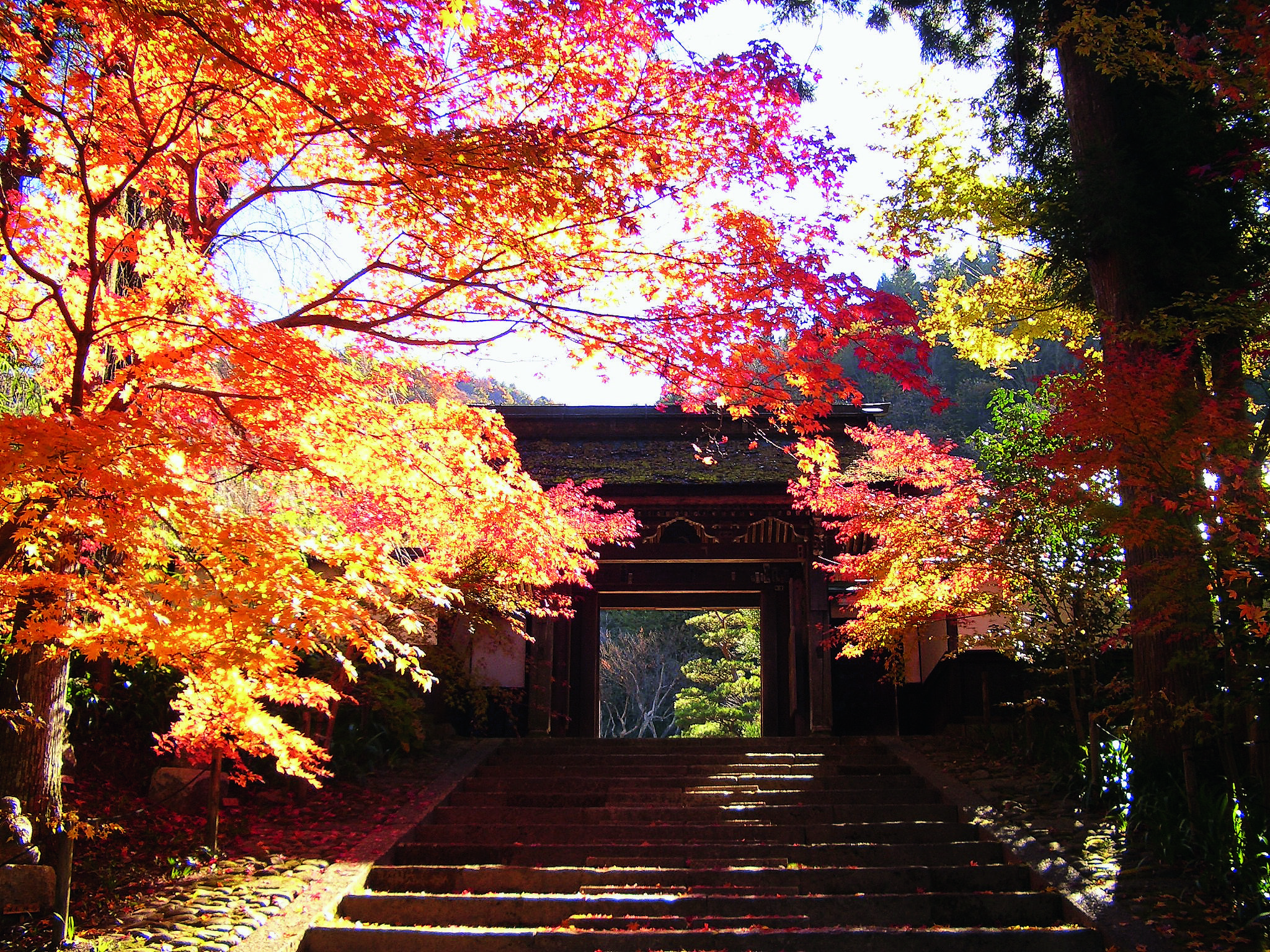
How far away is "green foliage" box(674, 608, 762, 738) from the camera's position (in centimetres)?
2102

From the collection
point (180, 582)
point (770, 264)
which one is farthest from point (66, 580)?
point (770, 264)

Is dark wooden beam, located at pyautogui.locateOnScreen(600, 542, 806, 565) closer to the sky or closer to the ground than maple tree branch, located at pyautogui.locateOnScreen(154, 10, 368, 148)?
closer to the ground

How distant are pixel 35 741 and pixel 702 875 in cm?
423

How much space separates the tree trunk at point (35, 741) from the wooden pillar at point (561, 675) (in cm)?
753

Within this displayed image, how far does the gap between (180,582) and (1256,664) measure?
249 inches

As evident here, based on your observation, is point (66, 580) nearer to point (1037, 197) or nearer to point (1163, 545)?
point (1163, 545)

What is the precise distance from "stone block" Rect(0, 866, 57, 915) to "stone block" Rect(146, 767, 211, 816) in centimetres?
223

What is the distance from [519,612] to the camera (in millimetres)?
11680

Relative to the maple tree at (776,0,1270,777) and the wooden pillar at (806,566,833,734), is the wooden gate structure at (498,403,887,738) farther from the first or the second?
the maple tree at (776,0,1270,777)

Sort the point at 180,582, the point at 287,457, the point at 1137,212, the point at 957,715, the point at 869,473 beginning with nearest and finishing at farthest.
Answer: the point at 180,582 < the point at 287,457 < the point at 1137,212 < the point at 957,715 < the point at 869,473

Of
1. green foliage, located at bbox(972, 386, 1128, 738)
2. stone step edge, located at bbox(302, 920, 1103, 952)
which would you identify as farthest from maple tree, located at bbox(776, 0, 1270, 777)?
stone step edge, located at bbox(302, 920, 1103, 952)

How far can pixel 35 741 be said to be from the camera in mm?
5207

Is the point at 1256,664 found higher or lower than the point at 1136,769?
higher

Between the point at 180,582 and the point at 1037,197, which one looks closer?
the point at 180,582
